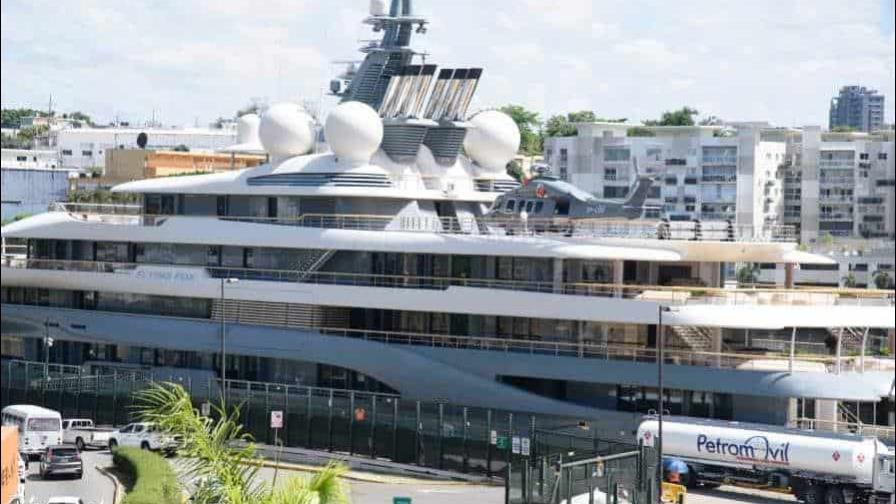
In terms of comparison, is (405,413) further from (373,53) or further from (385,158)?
(373,53)

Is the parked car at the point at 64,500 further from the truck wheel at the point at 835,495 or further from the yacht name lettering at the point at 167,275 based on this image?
→ the yacht name lettering at the point at 167,275

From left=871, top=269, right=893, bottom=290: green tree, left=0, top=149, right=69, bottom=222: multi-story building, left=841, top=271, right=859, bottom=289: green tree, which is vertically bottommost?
left=841, top=271, right=859, bottom=289: green tree

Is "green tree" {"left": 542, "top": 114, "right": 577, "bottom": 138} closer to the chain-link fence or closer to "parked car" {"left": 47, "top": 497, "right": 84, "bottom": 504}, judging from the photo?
the chain-link fence

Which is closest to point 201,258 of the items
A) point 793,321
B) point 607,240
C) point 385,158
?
point 385,158

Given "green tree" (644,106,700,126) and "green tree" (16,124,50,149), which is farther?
"green tree" (644,106,700,126)

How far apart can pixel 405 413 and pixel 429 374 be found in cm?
357

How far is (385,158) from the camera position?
48031 mm

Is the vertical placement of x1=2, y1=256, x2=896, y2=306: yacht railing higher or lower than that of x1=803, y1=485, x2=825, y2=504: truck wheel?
higher

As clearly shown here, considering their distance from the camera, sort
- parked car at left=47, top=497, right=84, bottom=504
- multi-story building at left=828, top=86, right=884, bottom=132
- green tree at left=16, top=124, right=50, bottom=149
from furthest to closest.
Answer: green tree at left=16, top=124, right=50, bottom=149 → multi-story building at left=828, top=86, right=884, bottom=132 → parked car at left=47, top=497, right=84, bottom=504

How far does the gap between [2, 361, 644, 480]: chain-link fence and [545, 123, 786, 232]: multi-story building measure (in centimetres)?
2511

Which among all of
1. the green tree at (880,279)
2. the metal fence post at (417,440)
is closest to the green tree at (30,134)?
the metal fence post at (417,440)

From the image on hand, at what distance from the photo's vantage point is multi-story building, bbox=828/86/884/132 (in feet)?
99.4

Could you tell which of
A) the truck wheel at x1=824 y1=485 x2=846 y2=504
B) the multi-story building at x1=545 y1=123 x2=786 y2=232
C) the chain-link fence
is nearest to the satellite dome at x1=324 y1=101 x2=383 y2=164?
the chain-link fence

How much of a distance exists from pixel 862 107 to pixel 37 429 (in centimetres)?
2009
